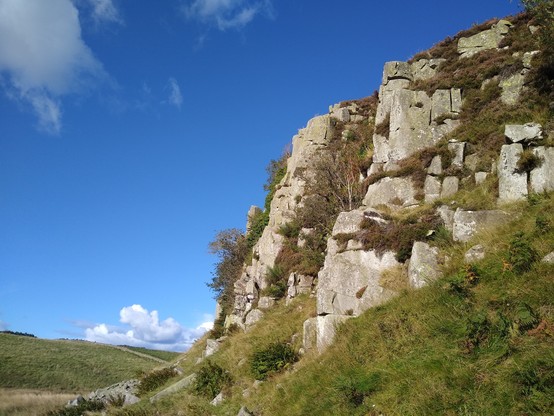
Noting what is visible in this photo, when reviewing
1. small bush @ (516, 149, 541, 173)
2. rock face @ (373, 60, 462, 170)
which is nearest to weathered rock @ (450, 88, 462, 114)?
rock face @ (373, 60, 462, 170)

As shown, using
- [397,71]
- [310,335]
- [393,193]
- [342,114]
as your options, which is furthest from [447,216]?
[342,114]

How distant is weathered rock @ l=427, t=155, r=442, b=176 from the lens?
1840 cm

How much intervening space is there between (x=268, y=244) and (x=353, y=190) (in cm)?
802

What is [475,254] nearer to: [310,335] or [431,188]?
[310,335]

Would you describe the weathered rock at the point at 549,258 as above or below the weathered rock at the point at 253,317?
above

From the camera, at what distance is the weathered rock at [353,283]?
1359 cm

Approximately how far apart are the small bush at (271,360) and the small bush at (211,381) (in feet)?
5.47

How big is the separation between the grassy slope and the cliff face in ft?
107

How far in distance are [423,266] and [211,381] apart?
9.89 m

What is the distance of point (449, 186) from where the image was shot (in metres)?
17.5

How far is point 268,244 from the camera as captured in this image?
30391mm

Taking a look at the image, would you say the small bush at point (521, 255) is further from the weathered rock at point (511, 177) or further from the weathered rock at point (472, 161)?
the weathered rock at point (472, 161)

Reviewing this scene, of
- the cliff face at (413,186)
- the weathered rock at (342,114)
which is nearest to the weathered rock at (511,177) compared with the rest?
the cliff face at (413,186)

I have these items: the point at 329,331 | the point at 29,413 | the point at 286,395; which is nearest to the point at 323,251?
the point at 329,331
